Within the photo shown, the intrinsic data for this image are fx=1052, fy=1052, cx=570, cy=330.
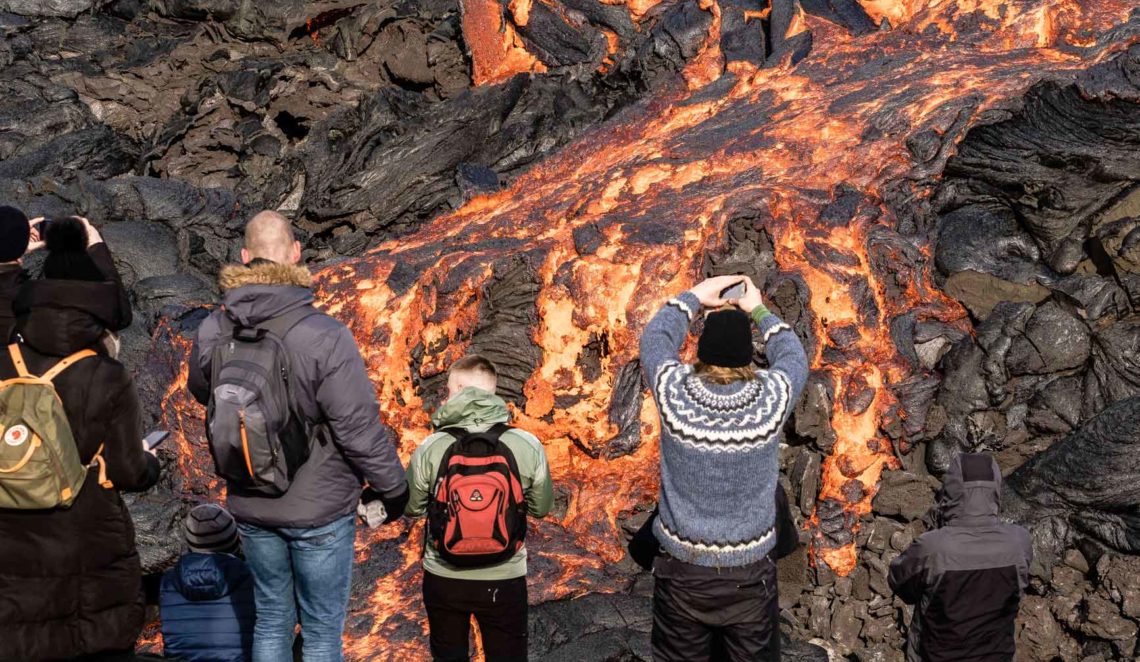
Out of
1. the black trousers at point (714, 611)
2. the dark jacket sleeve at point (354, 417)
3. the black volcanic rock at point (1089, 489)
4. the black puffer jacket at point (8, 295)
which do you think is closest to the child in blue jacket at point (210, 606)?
the dark jacket sleeve at point (354, 417)

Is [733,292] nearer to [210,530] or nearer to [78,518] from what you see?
[210,530]

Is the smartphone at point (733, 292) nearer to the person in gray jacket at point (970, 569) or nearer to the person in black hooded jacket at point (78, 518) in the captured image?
the person in gray jacket at point (970, 569)

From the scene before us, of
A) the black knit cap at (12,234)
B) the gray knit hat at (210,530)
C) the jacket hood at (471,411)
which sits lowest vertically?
the gray knit hat at (210,530)

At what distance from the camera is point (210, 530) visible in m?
5.18

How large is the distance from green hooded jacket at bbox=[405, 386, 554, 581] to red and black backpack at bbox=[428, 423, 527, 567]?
0.14ft

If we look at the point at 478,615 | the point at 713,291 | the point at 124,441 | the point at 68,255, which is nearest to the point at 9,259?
the point at 68,255

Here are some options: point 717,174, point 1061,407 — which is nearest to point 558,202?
point 717,174

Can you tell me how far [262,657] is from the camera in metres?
4.73

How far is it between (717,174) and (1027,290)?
114 inches

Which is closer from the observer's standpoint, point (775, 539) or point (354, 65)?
point (775, 539)

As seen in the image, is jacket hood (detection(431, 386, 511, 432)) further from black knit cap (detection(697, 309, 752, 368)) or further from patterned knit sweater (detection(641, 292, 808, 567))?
black knit cap (detection(697, 309, 752, 368))

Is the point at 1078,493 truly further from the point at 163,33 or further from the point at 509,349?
the point at 163,33

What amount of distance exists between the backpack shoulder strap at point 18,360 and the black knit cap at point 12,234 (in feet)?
1.27

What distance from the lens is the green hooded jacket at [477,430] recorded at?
4.76 meters
